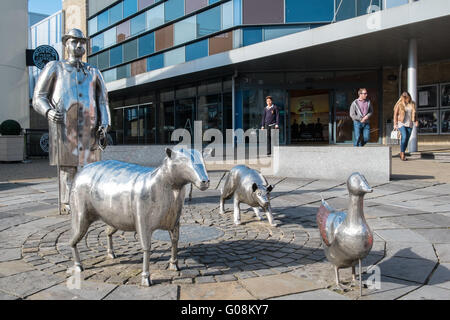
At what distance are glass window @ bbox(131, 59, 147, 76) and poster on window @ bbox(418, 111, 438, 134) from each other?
1543 centimetres

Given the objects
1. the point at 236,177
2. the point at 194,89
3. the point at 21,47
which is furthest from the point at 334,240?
the point at 21,47

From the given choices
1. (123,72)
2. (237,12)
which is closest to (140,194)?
(237,12)

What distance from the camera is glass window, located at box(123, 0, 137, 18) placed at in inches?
917

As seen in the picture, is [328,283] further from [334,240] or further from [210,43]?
[210,43]

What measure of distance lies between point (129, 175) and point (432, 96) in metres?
17.4

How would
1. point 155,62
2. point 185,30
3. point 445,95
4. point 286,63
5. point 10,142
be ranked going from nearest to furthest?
point 445,95 → point 10,142 → point 286,63 → point 185,30 → point 155,62

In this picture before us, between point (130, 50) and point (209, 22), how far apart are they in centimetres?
737

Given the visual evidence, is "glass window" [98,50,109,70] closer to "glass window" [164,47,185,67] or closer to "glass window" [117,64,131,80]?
"glass window" [117,64,131,80]

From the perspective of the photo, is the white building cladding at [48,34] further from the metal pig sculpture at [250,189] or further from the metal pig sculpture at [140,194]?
the metal pig sculpture at [140,194]

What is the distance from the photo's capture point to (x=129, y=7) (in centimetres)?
2369

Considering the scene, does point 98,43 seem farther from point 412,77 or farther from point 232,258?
point 232,258

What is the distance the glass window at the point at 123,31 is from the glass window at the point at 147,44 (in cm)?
181

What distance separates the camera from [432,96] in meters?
16.7

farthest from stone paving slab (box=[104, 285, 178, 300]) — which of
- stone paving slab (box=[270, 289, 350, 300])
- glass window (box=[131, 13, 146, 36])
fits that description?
glass window (box=[131, 13, 146, 36])
